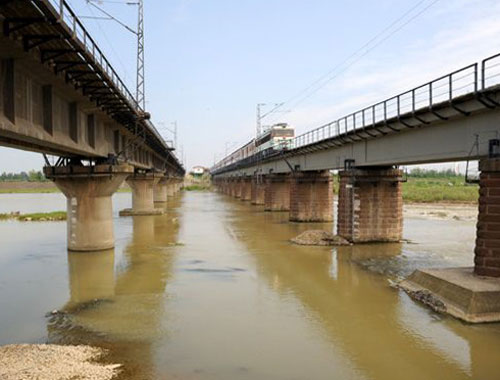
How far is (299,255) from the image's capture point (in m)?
25.8

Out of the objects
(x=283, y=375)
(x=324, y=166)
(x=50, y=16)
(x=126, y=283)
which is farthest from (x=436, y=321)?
(x=324, y=166)

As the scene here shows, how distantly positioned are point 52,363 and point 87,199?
16.2 m

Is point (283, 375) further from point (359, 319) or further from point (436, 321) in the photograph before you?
point (436, 321)

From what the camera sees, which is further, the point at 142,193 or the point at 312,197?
the point at 142,193

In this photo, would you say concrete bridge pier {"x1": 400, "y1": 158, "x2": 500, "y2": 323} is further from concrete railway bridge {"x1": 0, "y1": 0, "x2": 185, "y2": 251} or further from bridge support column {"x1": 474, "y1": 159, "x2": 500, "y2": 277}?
concrete railway bridge {"x1": 0, "y1": 0, "x2": 185, "y2": 251}

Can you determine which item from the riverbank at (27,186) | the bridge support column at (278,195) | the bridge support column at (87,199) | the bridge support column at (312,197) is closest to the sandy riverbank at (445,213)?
the bridge support column at (312,197)

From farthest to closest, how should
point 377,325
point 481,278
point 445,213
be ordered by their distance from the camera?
point 445,213
point 481,278
point 377,325

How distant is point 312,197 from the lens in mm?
43500

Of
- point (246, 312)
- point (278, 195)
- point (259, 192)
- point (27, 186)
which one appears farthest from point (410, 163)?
point (27, 186)

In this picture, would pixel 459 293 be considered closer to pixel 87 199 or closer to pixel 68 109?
pixel 68 109

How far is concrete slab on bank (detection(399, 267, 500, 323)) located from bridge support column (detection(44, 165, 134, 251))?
16428mm

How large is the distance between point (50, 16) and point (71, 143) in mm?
8562

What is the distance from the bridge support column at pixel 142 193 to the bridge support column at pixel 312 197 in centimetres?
1820

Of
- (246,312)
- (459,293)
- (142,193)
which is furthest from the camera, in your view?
(142,193)
